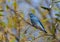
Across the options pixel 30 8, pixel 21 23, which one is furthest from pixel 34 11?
pixel 21 23

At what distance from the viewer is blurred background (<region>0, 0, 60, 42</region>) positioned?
1.55m

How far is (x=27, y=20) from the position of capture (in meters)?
1.57

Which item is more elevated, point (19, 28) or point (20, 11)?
point (20, 11)

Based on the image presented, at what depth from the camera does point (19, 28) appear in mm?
1566

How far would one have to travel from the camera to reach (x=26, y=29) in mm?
1560

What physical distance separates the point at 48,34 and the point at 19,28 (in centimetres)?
30

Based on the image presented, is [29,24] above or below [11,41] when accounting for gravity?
above

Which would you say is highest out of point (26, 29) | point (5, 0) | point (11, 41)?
point (5, 0)

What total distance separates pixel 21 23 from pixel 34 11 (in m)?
0.18

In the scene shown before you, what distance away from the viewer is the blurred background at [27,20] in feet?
5.08

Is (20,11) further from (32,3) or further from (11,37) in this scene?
(11,37)

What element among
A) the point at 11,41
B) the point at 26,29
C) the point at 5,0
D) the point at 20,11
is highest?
the point at 5,0

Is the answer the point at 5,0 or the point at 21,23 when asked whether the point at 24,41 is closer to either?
the point at 21,23

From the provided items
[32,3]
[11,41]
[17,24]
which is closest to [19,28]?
[17,24]
